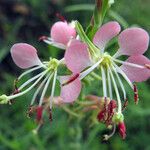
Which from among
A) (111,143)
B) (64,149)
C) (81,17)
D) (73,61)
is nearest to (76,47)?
(73,61)

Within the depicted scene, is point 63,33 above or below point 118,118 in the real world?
above

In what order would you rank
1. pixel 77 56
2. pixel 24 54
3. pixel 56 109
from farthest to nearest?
pixel 56 109 < pixel 24 54 < pixel 77 56

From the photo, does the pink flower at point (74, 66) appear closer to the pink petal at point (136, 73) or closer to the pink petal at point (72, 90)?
the pink petal at point (72, 90)

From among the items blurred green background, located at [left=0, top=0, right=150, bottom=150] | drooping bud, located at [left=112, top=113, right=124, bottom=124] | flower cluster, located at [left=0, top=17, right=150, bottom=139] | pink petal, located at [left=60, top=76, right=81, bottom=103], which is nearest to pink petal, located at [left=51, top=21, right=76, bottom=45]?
flower cluster, located at [left=0, top=17, right=150, bottom=139]

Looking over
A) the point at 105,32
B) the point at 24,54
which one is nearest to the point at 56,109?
the point at 24,54

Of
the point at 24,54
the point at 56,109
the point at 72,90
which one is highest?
the point at 24,54

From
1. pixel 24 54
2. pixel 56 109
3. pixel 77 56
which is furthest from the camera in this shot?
pixel 56 109

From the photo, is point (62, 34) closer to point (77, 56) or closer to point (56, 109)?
A: point (77, 56)

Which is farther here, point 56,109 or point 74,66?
point 56,109
